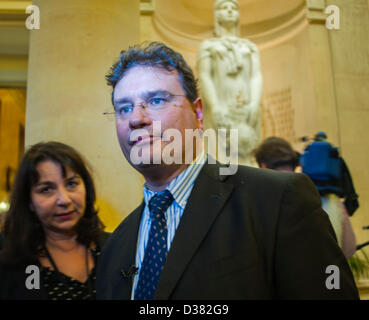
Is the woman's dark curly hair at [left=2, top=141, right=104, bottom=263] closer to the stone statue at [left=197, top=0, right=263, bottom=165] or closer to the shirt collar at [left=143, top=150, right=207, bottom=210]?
the shirt collar at [left=143, top=150, right=207, bottom=210]

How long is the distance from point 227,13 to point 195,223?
505 cm

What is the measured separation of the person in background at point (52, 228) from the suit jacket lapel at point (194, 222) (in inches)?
24.1

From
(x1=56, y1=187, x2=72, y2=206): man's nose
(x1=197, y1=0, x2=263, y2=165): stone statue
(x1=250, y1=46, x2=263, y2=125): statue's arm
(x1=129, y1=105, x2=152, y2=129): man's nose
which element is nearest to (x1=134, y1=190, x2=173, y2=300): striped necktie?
(x1=129, y1=105, x2=152, y2=129): man's nose

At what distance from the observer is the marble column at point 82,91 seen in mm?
2885

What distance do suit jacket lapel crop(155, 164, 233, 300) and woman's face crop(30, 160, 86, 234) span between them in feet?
2.29

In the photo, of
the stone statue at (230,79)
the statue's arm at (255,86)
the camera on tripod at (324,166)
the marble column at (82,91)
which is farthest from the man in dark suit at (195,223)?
the statue's arm at (255,86)

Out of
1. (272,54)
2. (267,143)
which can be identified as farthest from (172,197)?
(272,54)

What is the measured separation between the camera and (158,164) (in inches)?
45.2

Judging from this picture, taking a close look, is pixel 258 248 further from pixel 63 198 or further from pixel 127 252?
pixel 63 198

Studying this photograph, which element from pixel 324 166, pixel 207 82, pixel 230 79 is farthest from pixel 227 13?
pixel 324 166

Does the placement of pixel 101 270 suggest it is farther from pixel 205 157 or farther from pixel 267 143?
pixel 267 143

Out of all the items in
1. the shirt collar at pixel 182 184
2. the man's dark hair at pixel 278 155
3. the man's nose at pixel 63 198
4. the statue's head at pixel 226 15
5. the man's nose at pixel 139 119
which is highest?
the statue's head at pixel 226 15

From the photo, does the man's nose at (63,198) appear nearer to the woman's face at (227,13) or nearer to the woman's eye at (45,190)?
the woman's eye at (45,190)

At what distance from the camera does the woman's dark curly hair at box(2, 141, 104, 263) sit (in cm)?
157
